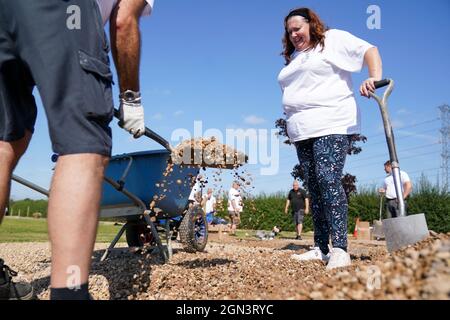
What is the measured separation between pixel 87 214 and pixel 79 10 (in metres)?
0.72

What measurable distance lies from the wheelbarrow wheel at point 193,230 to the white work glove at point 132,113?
3075 mm

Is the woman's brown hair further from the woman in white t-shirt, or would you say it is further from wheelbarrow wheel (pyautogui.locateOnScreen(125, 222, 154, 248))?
wheelbarrow wheel (pyautogui.locateOnScreen(125, 222, 154, 248))

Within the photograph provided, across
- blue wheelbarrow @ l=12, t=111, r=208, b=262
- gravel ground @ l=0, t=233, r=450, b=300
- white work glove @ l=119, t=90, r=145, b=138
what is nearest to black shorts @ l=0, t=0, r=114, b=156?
white work glove @ l=119, t=90, r=145, b=138

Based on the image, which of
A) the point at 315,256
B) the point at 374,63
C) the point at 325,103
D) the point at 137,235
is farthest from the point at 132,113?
the point at 137,235

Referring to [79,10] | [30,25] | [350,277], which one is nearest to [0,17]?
[30,25]

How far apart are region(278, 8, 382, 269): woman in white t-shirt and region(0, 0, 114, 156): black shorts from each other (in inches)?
77.5

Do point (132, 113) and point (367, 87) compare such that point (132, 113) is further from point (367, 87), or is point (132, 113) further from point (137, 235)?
point (137, 235)

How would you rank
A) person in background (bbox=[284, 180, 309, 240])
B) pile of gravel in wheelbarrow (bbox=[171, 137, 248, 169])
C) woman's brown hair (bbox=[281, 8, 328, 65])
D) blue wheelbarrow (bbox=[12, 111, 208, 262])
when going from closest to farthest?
woman's brown hair (bbox=[281, 8, 328, 65]) < pile of gravel in wheelbarrow (bbox=[171, 137, 248, 169]) < blue wheelbarrow (bbox=[12, 111, 208, 262]) < person in background (bbox=[284, 180, 309, 240])

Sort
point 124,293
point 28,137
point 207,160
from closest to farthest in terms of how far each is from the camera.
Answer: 1. point 28,137
2. point 124,293
3. point 207,160

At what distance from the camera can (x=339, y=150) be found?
3.14 metres

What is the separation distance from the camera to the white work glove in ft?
6.43

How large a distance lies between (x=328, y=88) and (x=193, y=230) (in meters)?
2.52

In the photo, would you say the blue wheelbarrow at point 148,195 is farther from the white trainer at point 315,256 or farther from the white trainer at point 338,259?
the white trainer at point 338,259
